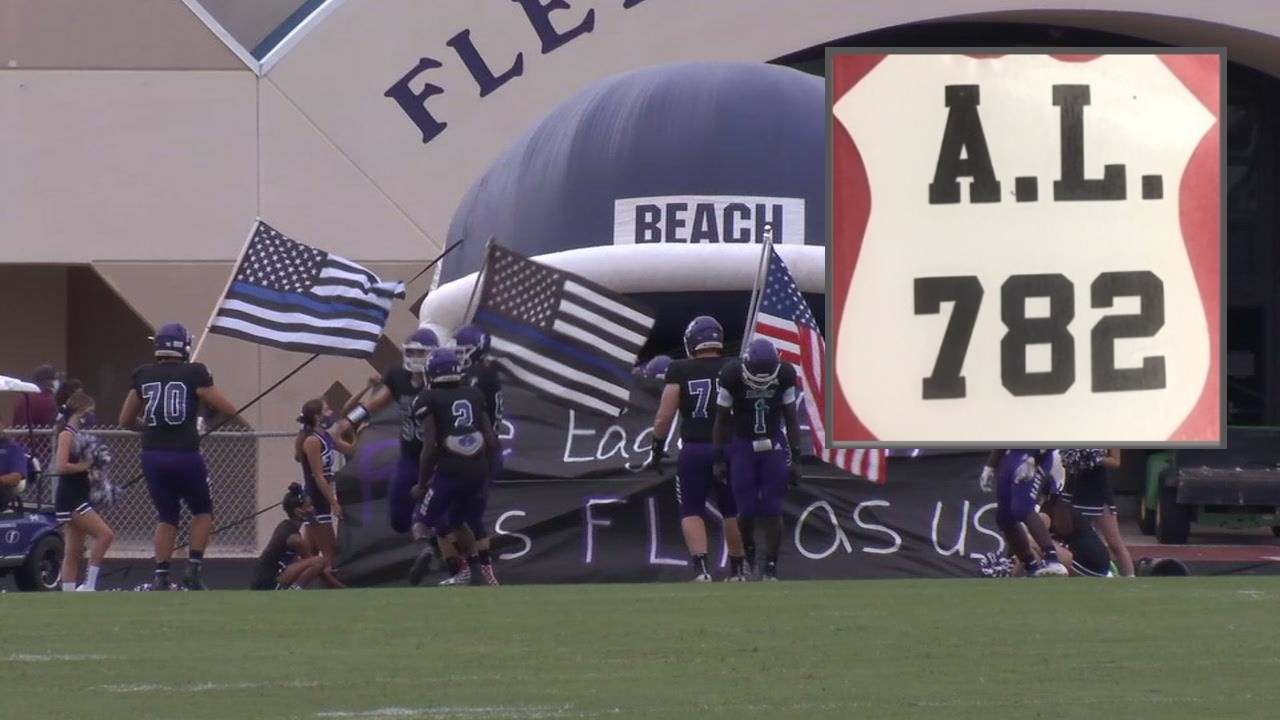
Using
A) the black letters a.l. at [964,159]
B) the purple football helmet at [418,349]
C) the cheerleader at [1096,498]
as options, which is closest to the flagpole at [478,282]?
the purple football helmet at [418,349]

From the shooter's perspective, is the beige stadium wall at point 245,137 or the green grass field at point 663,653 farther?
the beige stadium wall at point 245,137

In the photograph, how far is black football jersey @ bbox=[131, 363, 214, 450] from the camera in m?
11.9

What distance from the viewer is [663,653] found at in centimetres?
716

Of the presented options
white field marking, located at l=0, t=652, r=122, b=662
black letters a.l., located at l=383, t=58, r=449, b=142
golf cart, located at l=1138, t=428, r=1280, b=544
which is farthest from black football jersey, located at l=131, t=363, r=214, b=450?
black letters a.l., located at l=383, t=58, r=449, b=142

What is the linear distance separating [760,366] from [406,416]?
2.42 m

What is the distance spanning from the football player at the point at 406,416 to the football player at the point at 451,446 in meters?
0.31

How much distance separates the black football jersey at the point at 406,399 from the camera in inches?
485

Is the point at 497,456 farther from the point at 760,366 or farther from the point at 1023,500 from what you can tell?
the point at 1023,500

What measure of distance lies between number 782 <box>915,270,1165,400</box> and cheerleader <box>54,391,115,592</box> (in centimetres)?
811

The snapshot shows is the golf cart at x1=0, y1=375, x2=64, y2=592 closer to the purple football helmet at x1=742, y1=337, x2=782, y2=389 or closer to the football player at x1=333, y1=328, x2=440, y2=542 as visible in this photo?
the football player at x1=333, y1=328, x2=440, y2=542

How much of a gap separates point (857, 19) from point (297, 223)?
21.9ft

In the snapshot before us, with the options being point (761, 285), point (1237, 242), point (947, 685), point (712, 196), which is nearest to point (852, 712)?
point (947, 685)

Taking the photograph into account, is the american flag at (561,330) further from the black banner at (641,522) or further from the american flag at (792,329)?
the american flag at (792,329)

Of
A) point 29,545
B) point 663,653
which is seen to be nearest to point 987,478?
point 663,653
